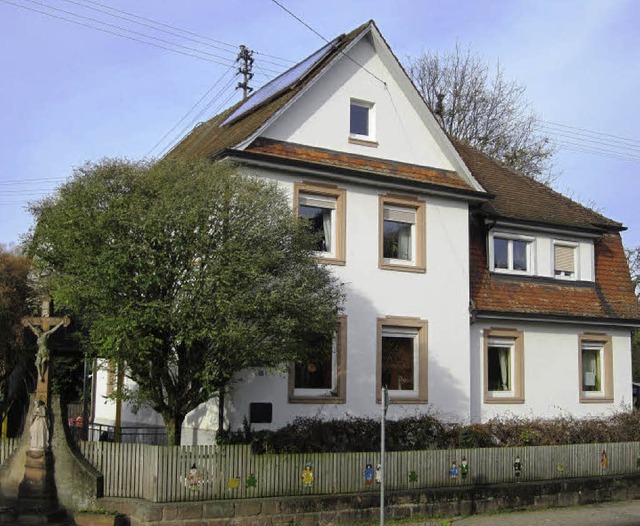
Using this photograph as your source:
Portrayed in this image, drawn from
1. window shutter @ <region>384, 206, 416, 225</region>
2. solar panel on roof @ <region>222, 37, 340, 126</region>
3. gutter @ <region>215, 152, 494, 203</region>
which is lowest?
window shutter @ <region>384, 206, 416, 225</region>

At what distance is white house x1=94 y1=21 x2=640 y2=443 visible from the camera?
17375 millimetres

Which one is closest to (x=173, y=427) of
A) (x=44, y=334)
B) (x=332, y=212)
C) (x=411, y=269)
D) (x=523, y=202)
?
(x=44, y=334)

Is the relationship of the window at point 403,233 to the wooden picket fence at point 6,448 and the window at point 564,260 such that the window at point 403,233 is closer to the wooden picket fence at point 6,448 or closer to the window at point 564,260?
the window at point 564,260

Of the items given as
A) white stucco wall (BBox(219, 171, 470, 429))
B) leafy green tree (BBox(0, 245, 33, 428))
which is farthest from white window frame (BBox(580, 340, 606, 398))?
leafy green tree (BBox(0, 245, 33, 428))

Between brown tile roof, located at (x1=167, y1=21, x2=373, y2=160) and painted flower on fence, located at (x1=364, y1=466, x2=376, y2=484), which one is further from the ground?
brown tile roof, located at (x1=167, y1=21, x2=373, y2=160)

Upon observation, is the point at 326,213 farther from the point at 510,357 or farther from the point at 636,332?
the point at 636,332

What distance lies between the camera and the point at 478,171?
2300 cm

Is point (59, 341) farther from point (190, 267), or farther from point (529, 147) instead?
point (529, 147)

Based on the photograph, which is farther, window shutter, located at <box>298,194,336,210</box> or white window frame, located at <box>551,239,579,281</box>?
white window frame, located at <box>551,239,579,281</box>

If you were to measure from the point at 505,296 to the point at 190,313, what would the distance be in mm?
10501

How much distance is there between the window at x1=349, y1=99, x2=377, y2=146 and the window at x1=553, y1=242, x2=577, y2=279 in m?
6.31

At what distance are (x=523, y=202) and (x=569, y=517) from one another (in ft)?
31.2

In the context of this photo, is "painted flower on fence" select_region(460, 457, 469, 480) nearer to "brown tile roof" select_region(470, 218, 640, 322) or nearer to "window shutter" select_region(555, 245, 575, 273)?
"brown tile roof" select_region(470, 218, 640, 322)

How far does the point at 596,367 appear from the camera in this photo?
72.2ft
